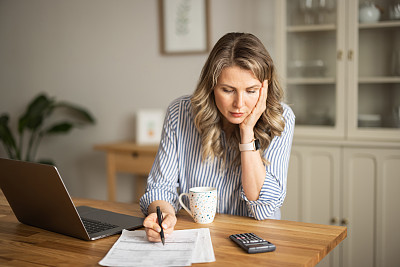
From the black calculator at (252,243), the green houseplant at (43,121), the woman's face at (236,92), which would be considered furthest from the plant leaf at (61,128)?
the black calculator at (252,243)

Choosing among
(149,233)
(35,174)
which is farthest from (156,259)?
(35,174)

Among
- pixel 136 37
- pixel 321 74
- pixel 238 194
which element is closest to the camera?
pixel 238 194

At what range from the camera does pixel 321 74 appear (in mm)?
2883

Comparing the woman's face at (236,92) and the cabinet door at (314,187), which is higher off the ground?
the woman's face at (236,92)

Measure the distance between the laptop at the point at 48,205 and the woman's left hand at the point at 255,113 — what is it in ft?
1.54

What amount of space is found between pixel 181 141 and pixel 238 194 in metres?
0.29

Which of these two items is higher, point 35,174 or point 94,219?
point 35,174

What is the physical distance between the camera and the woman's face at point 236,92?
5.11ft

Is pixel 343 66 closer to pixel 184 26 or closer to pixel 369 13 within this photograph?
pixel 369 13

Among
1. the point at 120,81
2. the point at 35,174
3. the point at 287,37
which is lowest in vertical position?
the point at 35,174

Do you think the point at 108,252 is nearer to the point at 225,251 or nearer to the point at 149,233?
the point at 149,233

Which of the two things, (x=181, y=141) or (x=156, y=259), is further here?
(x=181, y=141)

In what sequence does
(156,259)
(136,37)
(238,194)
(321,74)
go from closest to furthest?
(156,259) < (238,194) < (321,74) < (136,37)

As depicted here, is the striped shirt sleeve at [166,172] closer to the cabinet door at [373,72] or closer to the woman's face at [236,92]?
the woman's face at [236,92]
